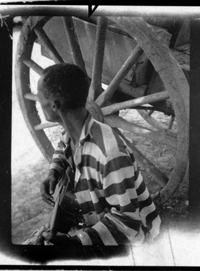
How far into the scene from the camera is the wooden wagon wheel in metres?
1.40

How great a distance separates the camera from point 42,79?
4.62ft

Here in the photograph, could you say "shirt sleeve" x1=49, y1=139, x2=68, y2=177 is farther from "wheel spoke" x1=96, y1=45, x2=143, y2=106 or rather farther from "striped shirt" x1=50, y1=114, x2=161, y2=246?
"wheel spoke" x1=96, y1=45, x2=143, y2=106

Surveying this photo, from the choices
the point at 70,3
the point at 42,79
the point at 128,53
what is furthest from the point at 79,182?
the point at 70,3

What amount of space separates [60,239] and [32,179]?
277mm

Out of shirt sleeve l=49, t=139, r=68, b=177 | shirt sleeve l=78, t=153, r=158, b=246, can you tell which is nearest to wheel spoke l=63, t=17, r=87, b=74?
shirt sleeve l=49, t=139, r=68, b=177

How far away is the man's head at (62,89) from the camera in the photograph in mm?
1359

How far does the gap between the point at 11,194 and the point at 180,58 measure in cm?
94

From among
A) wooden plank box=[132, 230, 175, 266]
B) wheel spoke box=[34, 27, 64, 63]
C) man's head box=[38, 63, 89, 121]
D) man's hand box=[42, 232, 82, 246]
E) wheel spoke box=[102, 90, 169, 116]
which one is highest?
wheel spoke box=[34, 27, 64, 63]

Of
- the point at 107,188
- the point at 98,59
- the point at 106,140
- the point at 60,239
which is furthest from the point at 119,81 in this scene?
the point at 60,239

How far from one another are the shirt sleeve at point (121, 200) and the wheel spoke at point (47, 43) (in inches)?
21.1

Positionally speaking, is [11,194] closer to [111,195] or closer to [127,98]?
[111,195]

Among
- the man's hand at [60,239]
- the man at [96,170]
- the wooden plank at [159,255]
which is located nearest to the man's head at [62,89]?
the man at [96,170]

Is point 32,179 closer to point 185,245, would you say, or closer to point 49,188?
point 49,188

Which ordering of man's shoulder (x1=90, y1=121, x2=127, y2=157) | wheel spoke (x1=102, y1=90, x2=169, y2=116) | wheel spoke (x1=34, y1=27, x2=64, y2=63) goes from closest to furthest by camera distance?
man's shoulder (x1=90, y1=121, x2=127, y2=157)
wheel spoke (x1=102, y1=90, x2=169, y2=116)
wheel spoke (x1=34, y1=27, x2=64, y2=63)
